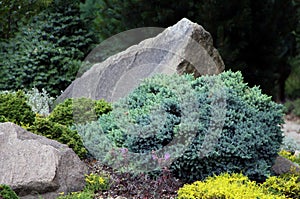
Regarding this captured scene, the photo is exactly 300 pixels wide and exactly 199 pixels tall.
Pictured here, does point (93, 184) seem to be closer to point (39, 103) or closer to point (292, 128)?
point (39, 103)

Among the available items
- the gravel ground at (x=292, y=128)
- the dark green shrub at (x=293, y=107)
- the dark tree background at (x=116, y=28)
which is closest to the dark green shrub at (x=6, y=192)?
the dark tree background at (x=116, y=28)

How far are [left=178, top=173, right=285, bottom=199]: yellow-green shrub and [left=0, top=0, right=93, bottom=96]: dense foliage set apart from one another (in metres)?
5.05

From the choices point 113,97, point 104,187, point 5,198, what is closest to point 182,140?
point 104,187

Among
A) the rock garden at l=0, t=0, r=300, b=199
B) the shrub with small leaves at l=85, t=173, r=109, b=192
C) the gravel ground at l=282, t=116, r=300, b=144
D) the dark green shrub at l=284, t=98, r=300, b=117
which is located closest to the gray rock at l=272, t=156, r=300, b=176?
the rock garden at l=0, t=0, r=300, b=199

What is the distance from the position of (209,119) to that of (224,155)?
0.39 m

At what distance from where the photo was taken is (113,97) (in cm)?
719

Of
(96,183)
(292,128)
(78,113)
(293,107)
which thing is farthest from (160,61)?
(293,107)

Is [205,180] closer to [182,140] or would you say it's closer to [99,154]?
[182,140]

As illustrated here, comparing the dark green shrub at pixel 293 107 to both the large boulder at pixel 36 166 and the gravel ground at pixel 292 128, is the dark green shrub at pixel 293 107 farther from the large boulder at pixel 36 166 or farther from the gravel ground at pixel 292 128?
the large boulder at pixel 36 166

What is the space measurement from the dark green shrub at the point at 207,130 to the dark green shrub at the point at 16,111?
1056 mm

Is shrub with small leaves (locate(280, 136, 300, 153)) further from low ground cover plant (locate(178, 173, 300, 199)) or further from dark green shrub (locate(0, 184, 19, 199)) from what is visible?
dark green shrub (locate(0, 184, 19, 199))

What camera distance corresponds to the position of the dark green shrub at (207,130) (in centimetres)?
482

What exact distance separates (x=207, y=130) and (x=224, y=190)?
0.76m

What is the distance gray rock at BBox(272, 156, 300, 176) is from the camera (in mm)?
5371
